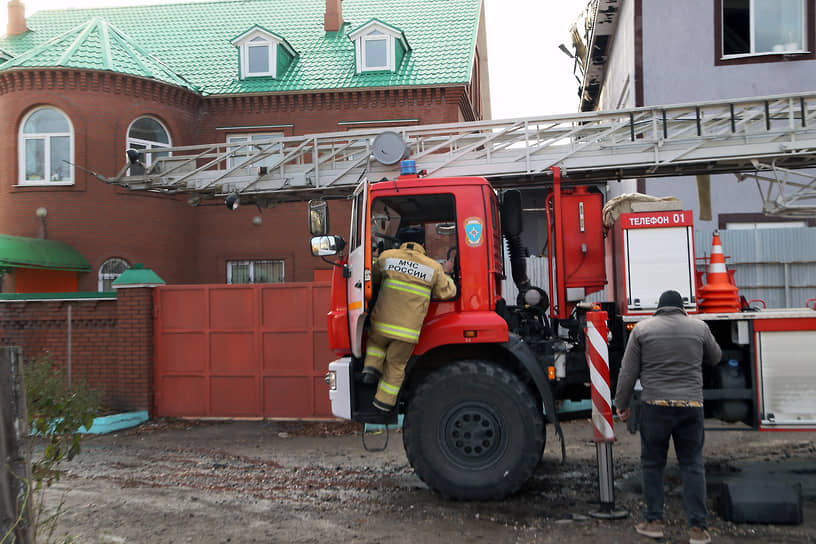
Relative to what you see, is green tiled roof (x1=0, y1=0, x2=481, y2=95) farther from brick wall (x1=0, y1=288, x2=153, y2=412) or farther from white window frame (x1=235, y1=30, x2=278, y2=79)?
brick wall (x1=0, y1=288, x2=153, y2=412)

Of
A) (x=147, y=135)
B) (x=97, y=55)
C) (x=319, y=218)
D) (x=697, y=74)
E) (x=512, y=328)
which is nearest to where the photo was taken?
(x=319, y=218)

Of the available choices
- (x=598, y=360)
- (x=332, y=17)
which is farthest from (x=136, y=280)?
(x=332, y=17)

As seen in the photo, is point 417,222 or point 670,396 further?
point 417,222

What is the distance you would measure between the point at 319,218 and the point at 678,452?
11.5 ft

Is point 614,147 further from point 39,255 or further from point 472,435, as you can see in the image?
point 39,255

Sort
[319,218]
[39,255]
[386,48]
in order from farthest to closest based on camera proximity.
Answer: [386,48], [39,255], [319,218]

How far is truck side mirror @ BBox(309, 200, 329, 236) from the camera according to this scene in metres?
6.45

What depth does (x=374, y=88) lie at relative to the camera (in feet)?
65.0

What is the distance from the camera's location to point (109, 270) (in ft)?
60.7

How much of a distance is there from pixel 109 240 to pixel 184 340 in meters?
8.40

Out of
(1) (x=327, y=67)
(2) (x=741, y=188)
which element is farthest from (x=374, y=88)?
(2) (x=741, y=188)

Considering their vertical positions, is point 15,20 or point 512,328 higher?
point 15,20

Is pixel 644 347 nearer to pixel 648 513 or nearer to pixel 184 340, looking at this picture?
pixel 648 513

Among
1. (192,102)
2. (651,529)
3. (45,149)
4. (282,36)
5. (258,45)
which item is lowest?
(651,529)
